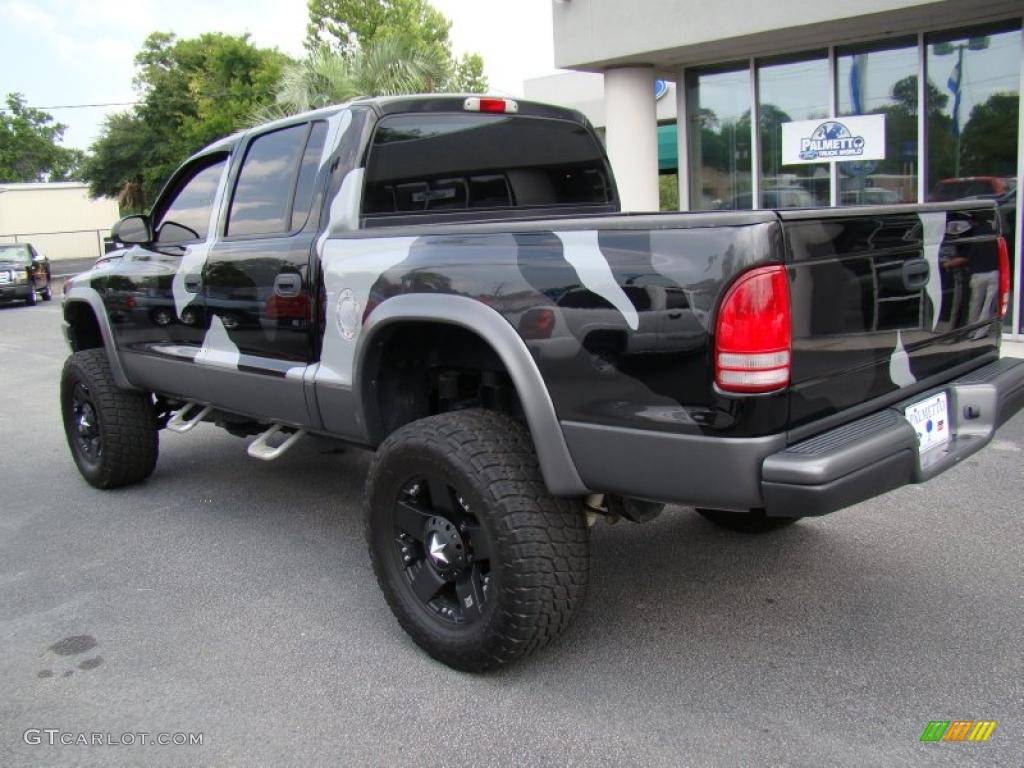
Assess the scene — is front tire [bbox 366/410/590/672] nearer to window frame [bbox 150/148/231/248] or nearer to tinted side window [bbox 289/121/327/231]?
tinted side window [bbox 289/121/327/231]

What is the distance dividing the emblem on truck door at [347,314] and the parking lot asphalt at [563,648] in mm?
1131

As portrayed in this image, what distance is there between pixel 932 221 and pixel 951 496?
2242mm

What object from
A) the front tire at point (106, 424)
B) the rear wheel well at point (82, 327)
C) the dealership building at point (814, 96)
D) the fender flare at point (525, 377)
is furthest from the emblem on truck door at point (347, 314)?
the dealership building at point (814, 96)

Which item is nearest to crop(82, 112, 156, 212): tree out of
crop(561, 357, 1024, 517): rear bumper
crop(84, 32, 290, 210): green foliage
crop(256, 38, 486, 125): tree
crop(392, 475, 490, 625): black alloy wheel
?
crop(84, 32, 290, 210): green foliage

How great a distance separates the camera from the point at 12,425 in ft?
25.3

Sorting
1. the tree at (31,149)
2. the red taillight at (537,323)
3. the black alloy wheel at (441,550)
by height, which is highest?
the tree at (31,149)

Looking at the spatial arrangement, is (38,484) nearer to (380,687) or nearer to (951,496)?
(380,687)

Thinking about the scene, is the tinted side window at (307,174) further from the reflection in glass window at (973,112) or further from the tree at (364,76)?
the tree at (364,76)

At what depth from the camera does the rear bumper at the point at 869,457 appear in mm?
2393

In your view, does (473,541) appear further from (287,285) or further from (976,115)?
(976,115)

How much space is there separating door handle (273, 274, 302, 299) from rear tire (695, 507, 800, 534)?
6.53ft

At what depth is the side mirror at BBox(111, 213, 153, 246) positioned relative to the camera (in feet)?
15.5

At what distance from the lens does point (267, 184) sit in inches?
165

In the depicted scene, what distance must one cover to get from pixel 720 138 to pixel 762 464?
944 cm
